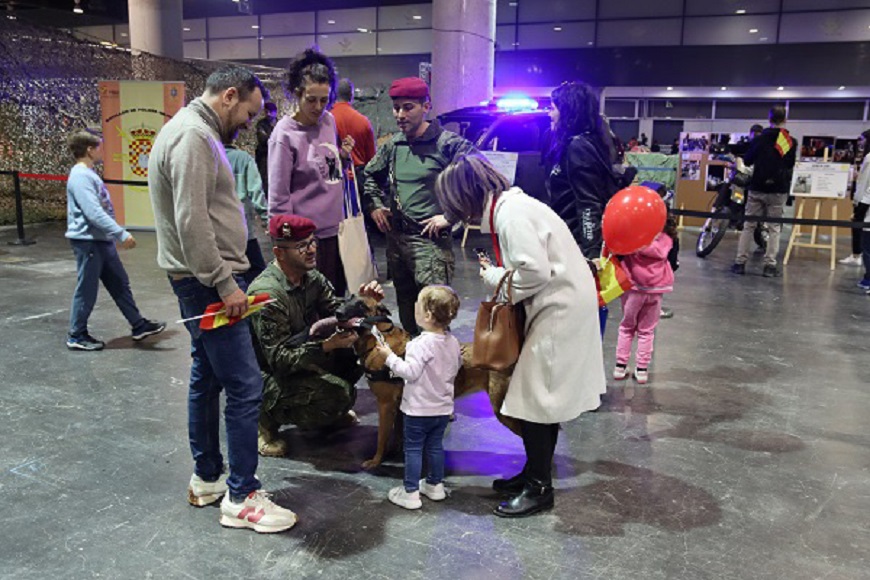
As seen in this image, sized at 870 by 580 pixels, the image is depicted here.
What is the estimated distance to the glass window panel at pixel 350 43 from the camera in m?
22.8

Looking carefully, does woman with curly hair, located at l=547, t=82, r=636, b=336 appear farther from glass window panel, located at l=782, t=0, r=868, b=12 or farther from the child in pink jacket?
glass window panel, located at l=782, t=0, r=868, b=12

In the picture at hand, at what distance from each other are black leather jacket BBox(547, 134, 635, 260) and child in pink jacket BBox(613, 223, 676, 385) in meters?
0.63

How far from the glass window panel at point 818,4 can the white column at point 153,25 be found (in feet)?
52.8

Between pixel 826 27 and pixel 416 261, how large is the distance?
1958 cm

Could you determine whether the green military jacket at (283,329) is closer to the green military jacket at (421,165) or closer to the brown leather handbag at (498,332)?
the green military jacket at (421,165)

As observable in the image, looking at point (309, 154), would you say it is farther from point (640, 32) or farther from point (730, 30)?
point (730, 30)

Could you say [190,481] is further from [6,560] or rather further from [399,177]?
[399,177]

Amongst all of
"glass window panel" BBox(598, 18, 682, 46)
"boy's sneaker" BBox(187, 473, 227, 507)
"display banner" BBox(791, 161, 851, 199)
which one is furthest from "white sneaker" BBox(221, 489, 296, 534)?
Result: "glass window panel" BBox(598, 18, 682, 46)

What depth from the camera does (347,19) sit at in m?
22.9

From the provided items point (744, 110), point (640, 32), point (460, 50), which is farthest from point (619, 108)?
point (460, 50)

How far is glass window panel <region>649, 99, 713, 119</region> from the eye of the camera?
21.7m

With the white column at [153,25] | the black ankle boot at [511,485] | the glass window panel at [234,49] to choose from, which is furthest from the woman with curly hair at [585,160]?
the glass window panel at [234,49]

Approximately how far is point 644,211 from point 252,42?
76.9 feet

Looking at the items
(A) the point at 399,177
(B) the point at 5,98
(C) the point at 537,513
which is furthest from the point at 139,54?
(C) the point at 537,513
